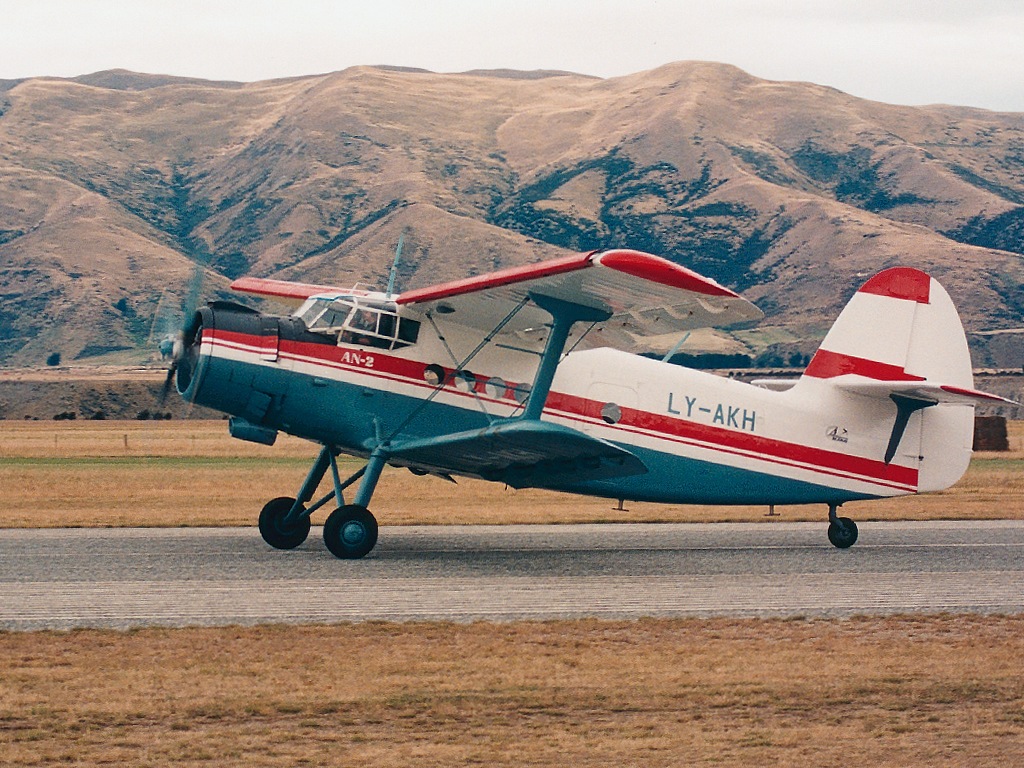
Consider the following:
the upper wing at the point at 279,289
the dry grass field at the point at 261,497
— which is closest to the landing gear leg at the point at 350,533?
the upper wing at the point at 279,289

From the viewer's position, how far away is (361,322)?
1800 centimetres

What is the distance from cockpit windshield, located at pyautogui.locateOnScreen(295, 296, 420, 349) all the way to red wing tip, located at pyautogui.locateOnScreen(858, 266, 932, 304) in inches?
279

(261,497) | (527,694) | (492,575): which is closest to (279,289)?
(492,575)

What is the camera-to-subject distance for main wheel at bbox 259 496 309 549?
742 inches

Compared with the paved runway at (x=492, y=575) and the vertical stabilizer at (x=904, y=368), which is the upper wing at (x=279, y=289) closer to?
the paved runway at (x=492, y=575)

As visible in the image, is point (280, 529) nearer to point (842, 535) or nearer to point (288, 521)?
point (288, 521)

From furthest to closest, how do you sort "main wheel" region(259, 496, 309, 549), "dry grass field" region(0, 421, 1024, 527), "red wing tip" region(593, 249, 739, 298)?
1. "dry grass field" region(0, 421, 1024, 527)
2. "main wheel" region(259, 496, 309, 549)
3. "red wing tip" region(593, 249, 739, 298)

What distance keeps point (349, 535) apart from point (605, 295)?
4.40 meters

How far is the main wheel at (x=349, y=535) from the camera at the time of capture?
17.2 metres

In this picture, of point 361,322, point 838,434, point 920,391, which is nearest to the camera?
point 361,322

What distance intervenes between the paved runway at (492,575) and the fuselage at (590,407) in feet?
3.35

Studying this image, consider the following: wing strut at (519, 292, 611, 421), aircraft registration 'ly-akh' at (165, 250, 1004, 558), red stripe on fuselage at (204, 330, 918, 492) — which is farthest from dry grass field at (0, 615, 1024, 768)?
red stripe on fuselage at (204, 330, 918, 492)

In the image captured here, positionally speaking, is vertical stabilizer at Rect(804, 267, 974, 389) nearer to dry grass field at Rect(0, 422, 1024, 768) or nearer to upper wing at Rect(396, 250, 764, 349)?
upper wing at Rect(396, 250, 764, 349)

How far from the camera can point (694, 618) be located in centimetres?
1305
